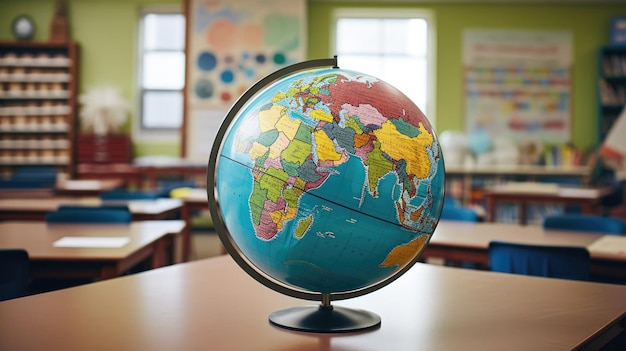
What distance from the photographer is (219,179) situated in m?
1.30

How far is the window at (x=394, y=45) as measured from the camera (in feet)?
32.6

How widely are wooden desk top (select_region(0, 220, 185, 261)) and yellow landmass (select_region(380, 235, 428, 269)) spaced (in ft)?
5.26

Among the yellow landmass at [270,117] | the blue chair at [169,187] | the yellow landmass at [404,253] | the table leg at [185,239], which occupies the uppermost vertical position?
the yellow landmass at [270,117]

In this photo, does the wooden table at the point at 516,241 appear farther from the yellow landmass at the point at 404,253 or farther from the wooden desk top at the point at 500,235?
the yellow landmass at the point at 404,253

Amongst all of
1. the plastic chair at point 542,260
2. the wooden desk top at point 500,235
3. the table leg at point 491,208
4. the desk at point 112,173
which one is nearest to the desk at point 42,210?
the wooden desk top at point 500,235

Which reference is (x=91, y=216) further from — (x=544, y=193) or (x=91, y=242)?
(x=544, y=193)

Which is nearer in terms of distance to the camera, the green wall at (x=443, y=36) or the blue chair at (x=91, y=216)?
the blue chair at (x=91, y=216)

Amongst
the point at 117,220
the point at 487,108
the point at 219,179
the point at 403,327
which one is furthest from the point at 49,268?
the point at 487,108

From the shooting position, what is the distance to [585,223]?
13.1 ft

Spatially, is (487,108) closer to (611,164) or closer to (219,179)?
(611,164)

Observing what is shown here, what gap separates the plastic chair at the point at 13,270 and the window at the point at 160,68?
752 centimetres

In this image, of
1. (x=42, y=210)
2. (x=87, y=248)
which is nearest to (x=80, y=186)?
(x=42, y=210)

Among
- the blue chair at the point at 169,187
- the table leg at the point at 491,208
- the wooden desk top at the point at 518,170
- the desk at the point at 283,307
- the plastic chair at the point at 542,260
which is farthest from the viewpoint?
the wooden desk top at the point at 518,170

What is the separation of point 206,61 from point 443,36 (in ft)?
10.6
